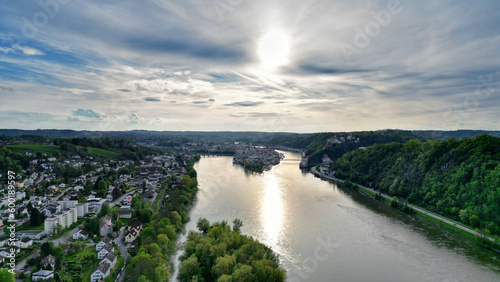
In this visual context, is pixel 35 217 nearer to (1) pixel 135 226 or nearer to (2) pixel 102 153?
(1) pixel 135 226

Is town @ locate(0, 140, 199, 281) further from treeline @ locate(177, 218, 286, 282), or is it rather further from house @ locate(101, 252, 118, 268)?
treeline @ locate(177, 218, 286, 282)

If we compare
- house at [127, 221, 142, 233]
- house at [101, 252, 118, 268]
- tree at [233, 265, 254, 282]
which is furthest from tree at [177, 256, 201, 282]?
house at [127, 221, 142, 233]

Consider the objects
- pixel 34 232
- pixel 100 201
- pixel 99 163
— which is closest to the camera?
pixel 34 232

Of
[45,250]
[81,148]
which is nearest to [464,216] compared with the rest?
[45,250]

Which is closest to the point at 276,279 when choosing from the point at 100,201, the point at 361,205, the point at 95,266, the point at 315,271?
the point at 315,271

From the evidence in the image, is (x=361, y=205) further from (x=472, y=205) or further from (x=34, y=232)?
(x=34, y=232)

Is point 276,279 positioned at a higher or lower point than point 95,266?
higher
